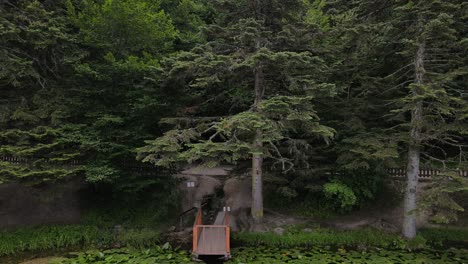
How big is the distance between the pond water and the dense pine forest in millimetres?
882

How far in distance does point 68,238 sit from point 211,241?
5.39 m

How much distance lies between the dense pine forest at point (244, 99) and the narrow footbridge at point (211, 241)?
4.87 ft

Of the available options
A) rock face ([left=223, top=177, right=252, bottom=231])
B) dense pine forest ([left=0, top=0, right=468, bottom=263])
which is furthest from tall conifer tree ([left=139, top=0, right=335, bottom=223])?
rock face ([left=223, top=177, right=252, bottom=231])

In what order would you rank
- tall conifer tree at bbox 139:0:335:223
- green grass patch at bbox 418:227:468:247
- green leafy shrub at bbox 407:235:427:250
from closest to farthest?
tall conifer tree at bbox 139:0:335:223 → green leafy shrub at bbox 407:235:427:250 → green grass patch at bbox 418:227:468:247

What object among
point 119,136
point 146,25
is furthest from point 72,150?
point 146,25

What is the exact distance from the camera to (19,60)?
35.6 ft

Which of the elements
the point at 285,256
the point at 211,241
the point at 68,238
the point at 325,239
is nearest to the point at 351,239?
the point at 325,239

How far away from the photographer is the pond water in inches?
380

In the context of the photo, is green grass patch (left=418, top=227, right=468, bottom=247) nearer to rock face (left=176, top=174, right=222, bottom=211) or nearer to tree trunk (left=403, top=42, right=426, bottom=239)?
tree trunk (left=403, top=42, right=426, bottom=239)

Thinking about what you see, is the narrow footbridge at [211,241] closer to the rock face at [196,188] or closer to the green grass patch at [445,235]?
the rock face at [196,188]

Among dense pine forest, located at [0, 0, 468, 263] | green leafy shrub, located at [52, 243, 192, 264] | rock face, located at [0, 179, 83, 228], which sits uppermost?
dense pine forest, located at [0, 0, 468, 263]

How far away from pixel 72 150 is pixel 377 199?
39.1ft

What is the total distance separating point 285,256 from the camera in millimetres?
10031

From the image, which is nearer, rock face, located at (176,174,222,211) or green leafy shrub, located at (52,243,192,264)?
green leafy shrub, located at (52,243,192,264)
